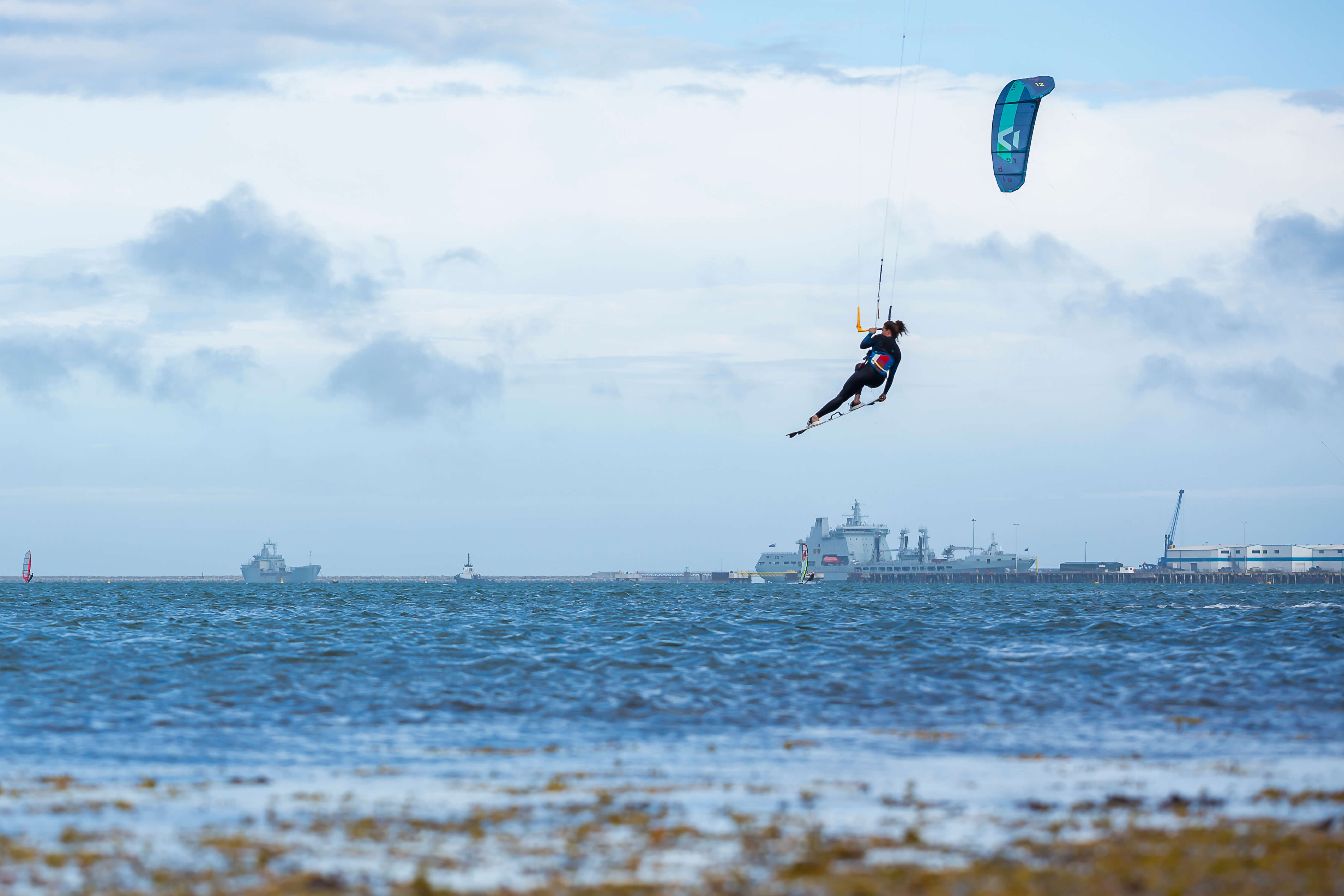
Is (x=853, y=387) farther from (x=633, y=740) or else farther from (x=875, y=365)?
(x=633, y=740)

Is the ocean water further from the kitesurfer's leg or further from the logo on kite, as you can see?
the logo on kite

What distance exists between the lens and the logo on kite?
29297 millimetres

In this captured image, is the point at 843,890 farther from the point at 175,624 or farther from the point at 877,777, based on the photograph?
the point at 175,624

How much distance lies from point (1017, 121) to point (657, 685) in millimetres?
17152

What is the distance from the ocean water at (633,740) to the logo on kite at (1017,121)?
11.5 metres

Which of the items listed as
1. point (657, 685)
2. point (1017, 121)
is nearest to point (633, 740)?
point (657, 685)

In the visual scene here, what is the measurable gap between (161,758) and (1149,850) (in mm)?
10037

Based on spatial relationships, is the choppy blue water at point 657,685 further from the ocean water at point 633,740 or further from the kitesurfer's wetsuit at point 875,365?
the kitesurfer's wetsuit at point 875,365

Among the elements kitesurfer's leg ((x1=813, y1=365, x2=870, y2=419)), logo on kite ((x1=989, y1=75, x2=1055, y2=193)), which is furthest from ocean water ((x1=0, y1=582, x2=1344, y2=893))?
logo on kite ((x1=989, y1=75, x2=1055, y2=193))

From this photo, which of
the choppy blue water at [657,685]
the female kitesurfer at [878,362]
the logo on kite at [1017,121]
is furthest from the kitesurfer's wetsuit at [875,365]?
the logo on kite at [1017,121]

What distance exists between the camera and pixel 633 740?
14.9 metres

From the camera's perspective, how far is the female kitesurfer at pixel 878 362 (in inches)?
840

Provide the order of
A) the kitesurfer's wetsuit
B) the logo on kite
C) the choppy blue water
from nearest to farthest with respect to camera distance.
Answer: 1. the choppy blue water
2. the kitesurfer's wetsuit
3. the logo on kite

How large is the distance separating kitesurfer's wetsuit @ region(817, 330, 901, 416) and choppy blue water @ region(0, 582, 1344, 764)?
5.13 meters
